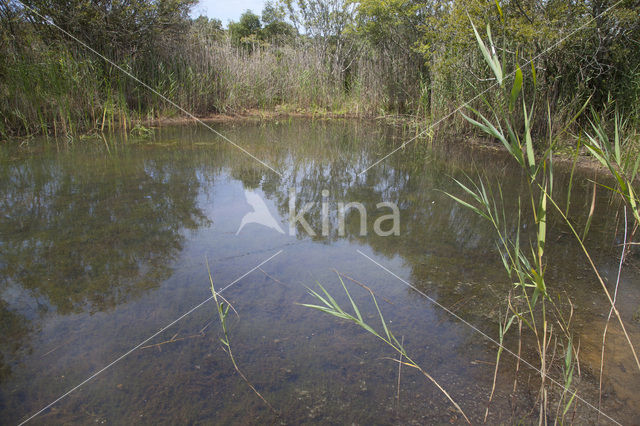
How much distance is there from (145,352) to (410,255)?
154cm

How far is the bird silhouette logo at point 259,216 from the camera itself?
2.89 metres

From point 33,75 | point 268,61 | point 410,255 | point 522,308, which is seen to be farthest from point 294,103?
point 522,308

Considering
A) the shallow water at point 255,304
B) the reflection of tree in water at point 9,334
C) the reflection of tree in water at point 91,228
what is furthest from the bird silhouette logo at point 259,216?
the reflection of tree in water at point 9,334

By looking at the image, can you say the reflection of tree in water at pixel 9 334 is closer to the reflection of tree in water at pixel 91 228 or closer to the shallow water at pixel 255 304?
the shallow water at pixel 255 304

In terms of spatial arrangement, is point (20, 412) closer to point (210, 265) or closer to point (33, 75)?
point (210, 265)

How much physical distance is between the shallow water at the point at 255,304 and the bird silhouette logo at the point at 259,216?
Result: 6 cm

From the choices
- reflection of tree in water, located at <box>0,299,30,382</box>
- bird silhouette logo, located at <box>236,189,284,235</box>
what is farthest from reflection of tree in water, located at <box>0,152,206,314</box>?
bird silhouette logo, located at <box>236,189,284,235</box>

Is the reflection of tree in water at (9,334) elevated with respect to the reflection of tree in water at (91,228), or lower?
lower

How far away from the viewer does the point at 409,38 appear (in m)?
9.83

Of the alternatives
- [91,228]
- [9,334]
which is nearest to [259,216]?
[91,228]

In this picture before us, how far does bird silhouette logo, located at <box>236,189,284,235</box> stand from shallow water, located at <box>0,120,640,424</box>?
6 cm

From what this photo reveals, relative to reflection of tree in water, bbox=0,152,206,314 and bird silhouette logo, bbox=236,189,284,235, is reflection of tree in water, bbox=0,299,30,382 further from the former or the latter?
bird silhouette logo, bbox=236,189,284,235

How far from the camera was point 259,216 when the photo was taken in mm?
3062

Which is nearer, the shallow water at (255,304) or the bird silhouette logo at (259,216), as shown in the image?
the shallow water at (255,304)
